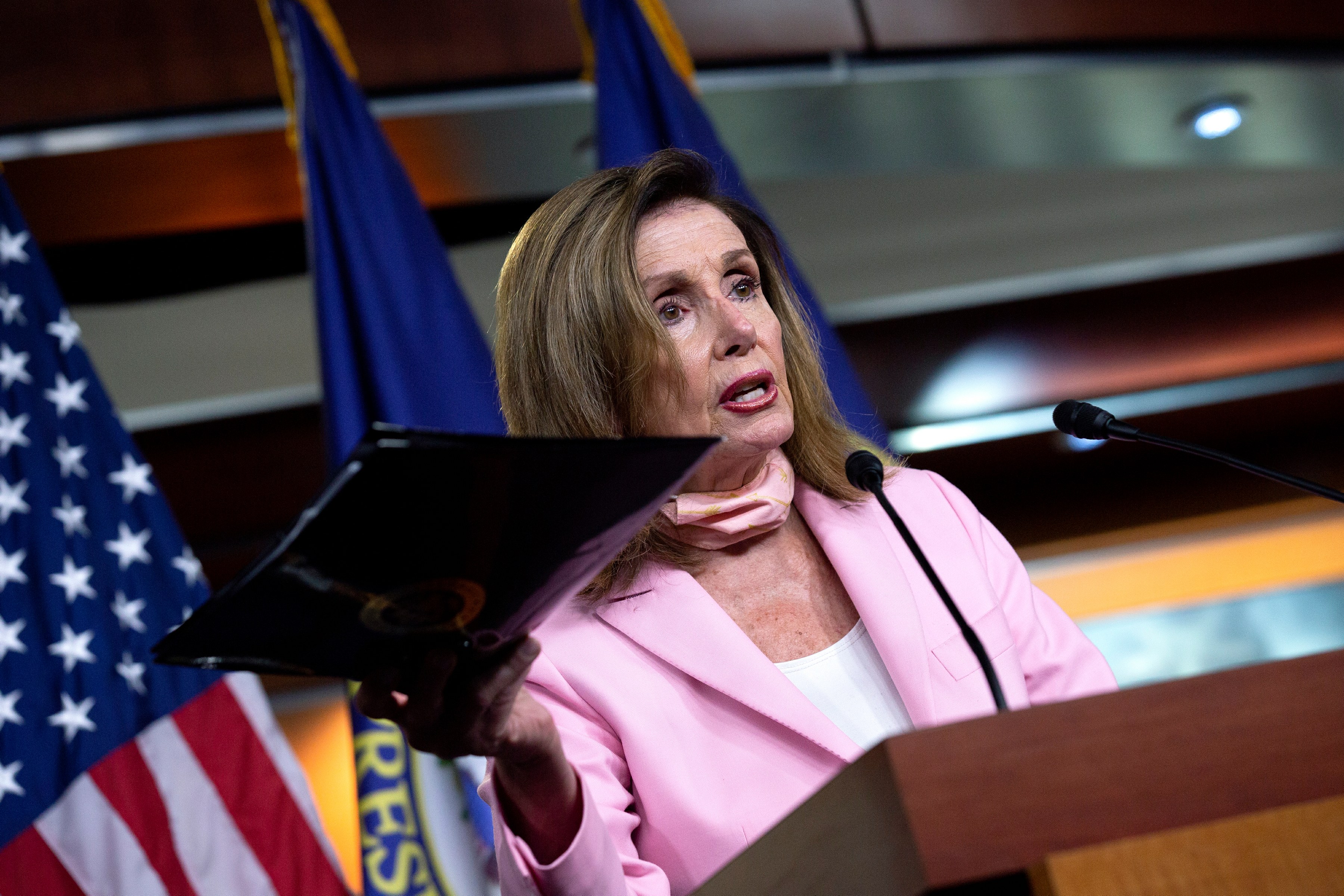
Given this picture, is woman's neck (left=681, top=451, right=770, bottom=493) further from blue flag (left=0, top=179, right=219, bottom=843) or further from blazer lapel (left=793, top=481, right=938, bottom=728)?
blue flag (left=0, top=179, right=219, bottom=843)

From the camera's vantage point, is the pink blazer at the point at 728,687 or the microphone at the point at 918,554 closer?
the microphone at the point at 918,554

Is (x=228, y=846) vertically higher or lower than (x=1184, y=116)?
lower

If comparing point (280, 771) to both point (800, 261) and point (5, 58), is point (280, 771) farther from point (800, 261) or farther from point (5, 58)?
point (800, 261)

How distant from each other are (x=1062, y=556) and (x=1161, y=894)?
4.54 m

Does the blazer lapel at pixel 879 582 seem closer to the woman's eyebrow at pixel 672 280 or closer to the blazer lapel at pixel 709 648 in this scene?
the blazer lapel at pixel 709 648

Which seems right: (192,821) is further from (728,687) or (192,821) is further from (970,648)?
(970,648)

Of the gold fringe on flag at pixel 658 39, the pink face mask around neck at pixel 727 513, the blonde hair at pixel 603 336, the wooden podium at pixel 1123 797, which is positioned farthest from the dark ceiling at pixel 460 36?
the wooden podium at pixel 1123 797

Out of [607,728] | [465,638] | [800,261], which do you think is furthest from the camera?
[800,261]

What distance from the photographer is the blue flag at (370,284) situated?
2662 millimetres

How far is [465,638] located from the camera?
917 mm

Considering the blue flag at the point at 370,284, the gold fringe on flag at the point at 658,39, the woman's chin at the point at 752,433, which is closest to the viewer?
the woman's chin at the point at 752,433

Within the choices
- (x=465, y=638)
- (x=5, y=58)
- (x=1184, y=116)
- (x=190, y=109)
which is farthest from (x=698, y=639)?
(x=1184, y=116)

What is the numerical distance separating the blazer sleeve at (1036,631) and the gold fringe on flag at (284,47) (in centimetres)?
190

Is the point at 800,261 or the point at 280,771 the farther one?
the point at 800,261
